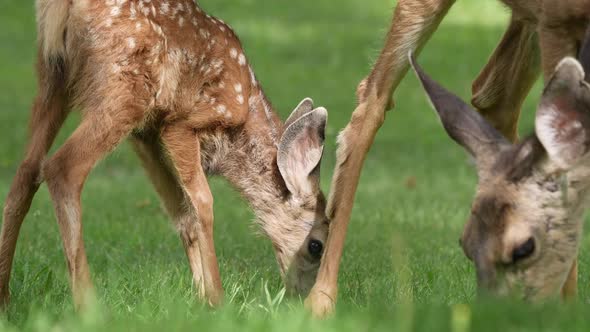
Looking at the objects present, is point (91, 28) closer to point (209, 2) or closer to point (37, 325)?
point (37, 325)

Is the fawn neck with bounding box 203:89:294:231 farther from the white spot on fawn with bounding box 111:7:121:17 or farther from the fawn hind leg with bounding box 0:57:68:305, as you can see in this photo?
the white spot on fawn with bounding box 111:7:121:17

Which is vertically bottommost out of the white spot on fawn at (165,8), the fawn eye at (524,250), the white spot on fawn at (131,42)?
the fawn eye at (524,250)

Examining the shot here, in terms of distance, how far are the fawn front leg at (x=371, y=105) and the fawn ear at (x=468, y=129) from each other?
3.63 feet

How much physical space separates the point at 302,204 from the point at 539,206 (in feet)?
8.05

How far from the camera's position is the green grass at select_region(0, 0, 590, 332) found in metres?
4.78

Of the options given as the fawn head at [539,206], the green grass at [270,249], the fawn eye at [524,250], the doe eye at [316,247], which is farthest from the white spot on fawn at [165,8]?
the fawn eye at [524,250]

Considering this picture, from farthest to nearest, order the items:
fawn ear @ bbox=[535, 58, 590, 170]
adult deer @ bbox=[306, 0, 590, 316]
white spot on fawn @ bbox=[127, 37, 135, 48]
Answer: white spot on fawn @ bbox=[127, 37, 135, 48] → adult deer @ bbox=[306, 0, 590, 316] → fawn ear @ bbox=[535, 58, 590, 170]

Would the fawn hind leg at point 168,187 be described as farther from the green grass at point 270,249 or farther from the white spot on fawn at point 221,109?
the white spot on fawn at point 221,109

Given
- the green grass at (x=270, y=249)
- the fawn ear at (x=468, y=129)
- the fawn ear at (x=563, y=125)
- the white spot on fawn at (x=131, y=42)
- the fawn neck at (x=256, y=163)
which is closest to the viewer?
the green grass at (x=270, y=249)

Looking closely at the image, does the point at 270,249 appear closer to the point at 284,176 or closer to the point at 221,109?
the point at 284,176

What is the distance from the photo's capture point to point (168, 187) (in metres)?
7.77

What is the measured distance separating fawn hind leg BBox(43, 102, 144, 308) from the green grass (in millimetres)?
250

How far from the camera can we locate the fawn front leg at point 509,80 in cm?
746

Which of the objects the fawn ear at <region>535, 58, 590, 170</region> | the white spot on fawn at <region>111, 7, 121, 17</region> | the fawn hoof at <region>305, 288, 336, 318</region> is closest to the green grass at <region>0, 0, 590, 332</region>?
the fawn hoof at <region>305, 288, 336, 318</region>
